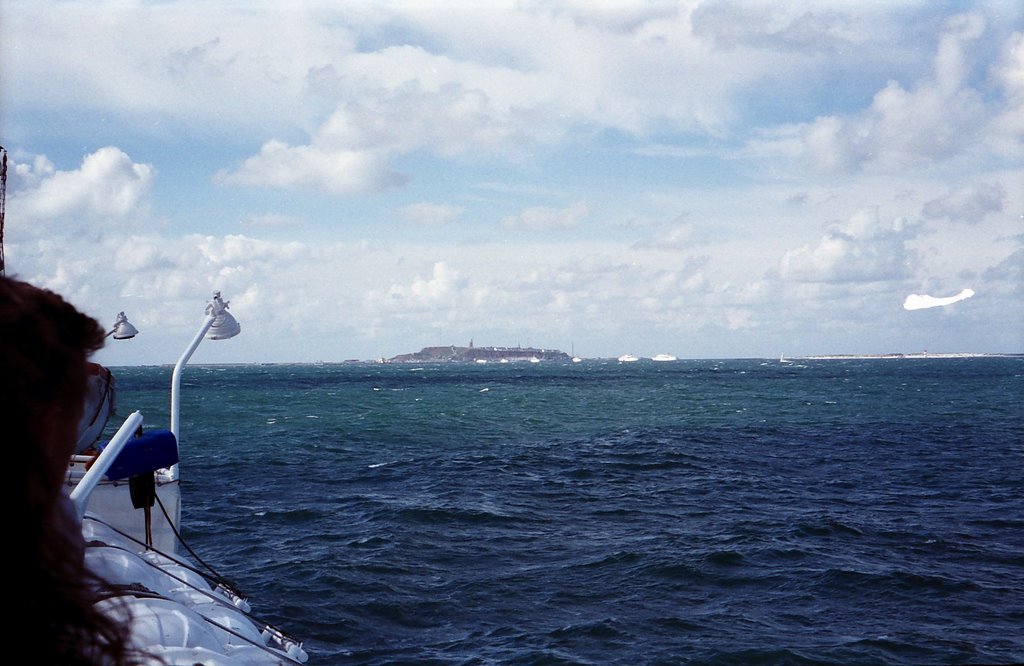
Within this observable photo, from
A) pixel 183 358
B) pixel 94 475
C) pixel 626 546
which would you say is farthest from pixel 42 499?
pixel 626 546

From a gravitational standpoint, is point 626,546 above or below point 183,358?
below

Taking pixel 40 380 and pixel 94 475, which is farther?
pixel 94 475

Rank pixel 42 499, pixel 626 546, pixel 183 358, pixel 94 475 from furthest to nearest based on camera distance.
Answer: pixel 626 546 → pixel 183 358 → pixel 94 475 → pixel 42 499

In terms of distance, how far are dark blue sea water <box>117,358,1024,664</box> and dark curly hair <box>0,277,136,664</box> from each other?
412 inches

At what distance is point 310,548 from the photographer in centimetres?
1772

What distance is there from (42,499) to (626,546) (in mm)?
17149

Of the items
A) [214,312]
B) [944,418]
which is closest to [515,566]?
[214,312]

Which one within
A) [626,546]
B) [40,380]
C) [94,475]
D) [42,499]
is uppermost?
[40,380]

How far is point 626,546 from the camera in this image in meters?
17.7

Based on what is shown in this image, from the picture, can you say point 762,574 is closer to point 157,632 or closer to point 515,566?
point 515,566

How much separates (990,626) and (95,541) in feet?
41.9

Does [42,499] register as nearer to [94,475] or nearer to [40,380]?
[40,380]

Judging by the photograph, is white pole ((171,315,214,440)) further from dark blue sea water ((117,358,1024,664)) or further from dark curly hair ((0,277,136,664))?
dark curly hair ((0,277,136,664))

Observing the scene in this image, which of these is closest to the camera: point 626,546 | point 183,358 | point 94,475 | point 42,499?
point 42,499
